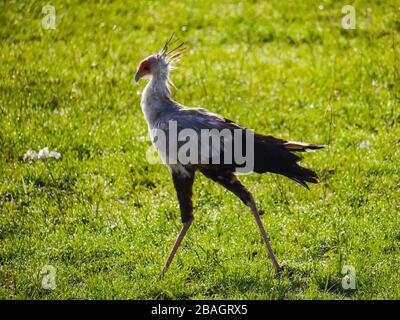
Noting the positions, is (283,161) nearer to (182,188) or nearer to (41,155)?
(182,188)

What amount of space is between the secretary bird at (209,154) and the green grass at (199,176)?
1.84ft

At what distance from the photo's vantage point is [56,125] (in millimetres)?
9648

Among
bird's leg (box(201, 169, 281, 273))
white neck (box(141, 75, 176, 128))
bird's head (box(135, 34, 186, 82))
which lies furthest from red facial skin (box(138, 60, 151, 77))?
bird's leg (box(201, 169, 281, 273))

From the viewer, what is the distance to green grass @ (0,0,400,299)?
6801 mm

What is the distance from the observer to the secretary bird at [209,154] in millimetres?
6613

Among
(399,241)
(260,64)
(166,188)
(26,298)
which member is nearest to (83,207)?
(166,188)

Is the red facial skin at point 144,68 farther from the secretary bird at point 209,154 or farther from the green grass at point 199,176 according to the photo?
the green grass at point 199,176

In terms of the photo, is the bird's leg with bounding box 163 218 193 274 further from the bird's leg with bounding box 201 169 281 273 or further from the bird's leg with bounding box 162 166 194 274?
the bird's leg with bounding box 201 169 281 273

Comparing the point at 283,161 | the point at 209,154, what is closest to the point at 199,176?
the point at 209,154

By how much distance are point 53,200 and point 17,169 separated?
2.61ft

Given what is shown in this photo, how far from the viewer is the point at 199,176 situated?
8.75 m

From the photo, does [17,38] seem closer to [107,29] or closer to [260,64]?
[107,29]

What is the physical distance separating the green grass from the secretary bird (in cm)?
56

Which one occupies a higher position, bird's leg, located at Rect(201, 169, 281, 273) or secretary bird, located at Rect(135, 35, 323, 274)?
secretary bird, located at Rect(135, 35, 323, 274)
